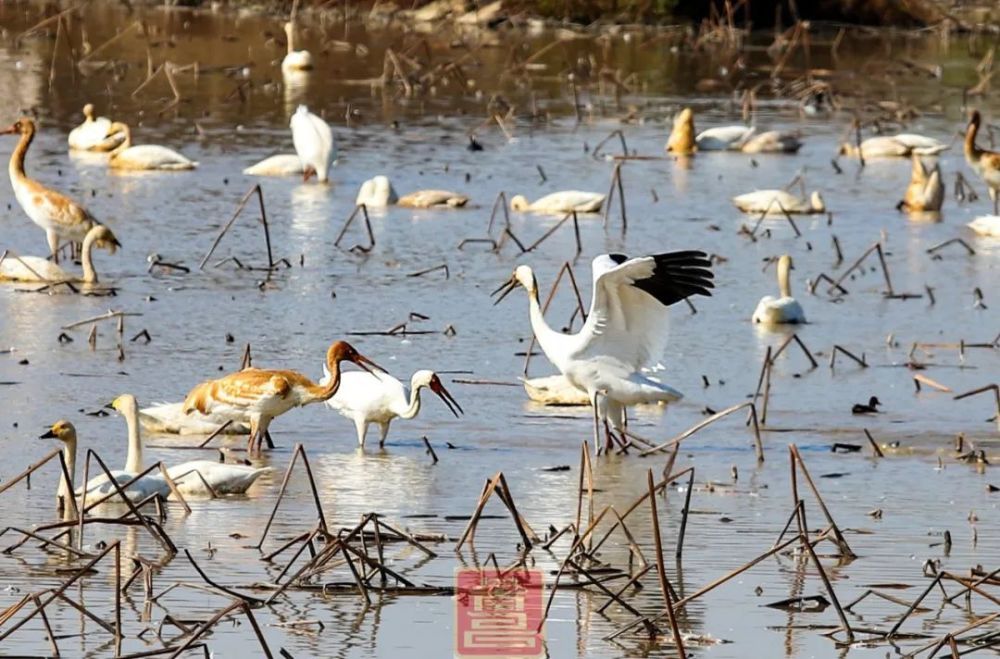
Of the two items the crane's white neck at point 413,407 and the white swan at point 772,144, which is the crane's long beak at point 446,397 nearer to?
the crane's white neck at point 413,407

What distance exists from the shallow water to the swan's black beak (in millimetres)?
84

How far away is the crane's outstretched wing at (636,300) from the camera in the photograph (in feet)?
32.6

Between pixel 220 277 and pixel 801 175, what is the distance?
24.5 ft

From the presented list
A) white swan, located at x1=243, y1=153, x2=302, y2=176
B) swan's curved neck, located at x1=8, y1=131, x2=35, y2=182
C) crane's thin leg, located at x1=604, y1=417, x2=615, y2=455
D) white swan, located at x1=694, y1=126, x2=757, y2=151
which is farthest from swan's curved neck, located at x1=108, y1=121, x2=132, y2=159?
→ crane's thin leg, located at x1=604, y1=417, x2=615, y2=455

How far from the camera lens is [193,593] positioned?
729 cm

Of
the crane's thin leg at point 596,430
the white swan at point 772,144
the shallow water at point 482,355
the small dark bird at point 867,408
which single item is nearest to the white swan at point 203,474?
the shallow water at point 482,355

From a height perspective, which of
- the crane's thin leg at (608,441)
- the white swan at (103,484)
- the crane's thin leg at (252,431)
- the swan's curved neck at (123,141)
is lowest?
the swan's curved neck at (123,141)

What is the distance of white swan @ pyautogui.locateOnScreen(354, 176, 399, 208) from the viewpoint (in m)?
18.5

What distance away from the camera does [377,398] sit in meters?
10.1

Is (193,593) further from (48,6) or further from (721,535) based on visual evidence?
(48,6)

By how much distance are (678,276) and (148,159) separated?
36.4 ft

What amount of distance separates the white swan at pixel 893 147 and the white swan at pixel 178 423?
44.4 feet

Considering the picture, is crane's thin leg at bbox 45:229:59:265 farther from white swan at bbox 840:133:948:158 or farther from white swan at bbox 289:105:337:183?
white swan at bbox 840:133:948:158

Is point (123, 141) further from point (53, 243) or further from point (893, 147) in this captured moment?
point (893, 147)
